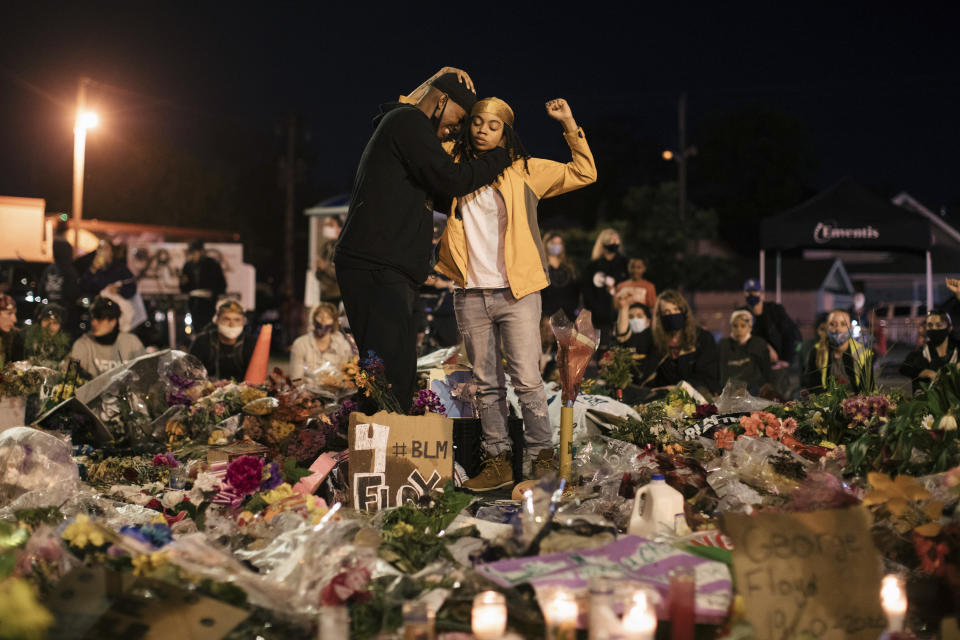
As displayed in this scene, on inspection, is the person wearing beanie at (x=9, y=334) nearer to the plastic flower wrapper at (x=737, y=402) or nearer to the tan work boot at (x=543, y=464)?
the tan work boot at (x=543, y=464)

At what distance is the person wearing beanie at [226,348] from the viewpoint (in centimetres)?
812

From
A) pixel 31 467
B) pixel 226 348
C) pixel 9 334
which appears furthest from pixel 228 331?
pixel 31 467

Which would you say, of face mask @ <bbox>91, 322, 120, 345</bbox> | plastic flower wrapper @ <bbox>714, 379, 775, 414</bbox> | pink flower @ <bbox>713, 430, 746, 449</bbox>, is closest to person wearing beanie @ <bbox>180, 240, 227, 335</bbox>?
face mask @ <bbox>91, 322, 120, 345</bbox>

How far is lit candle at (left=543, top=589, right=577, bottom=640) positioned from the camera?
2.53m

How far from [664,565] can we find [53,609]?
1.80m

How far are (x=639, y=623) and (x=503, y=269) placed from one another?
2509 mm

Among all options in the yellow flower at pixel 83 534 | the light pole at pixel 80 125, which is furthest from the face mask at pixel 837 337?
the light pole at pixel 80 125

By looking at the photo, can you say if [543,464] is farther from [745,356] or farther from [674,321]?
[745,356]

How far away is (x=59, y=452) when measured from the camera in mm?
4328

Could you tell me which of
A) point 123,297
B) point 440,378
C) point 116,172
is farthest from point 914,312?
point 116,172

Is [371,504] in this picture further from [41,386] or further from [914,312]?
[914,312]

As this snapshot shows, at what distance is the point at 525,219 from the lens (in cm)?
472

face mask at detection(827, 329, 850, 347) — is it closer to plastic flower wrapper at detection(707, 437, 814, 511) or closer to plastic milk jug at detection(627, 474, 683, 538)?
plastic flower wrapper at detection(707, 437, 814, 511)

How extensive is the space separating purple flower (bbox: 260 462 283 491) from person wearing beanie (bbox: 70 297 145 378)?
4139mm
